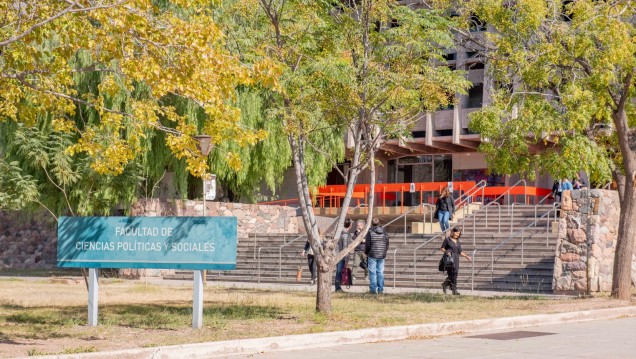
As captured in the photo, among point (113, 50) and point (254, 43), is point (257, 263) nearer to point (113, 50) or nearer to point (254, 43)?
point (254, 43)

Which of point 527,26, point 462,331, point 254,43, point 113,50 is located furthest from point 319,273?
point 527,26

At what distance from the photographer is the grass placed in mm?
12469

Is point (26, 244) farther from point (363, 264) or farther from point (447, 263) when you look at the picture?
point (447, 263)

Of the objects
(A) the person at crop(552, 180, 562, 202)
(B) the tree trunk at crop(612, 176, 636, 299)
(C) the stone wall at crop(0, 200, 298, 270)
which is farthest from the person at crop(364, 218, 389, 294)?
(A) the person at crop(552, 180, 562, 202)

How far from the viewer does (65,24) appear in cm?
1357

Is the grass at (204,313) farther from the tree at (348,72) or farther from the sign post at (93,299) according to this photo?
the tree at (348,72)

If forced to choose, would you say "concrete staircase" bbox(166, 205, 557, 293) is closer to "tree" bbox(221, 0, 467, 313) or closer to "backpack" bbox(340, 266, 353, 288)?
"backpack" bbox(340, 266, 353, 288)

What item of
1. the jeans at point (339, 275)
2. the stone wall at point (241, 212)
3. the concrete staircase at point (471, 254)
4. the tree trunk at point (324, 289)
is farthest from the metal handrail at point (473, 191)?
the tree trunk at point (324, 289)

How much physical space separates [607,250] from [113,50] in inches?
574

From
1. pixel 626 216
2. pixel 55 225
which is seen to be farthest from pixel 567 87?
pixel 55 225

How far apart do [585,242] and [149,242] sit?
1277 cm

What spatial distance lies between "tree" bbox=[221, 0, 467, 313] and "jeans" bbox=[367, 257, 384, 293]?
22.3ft

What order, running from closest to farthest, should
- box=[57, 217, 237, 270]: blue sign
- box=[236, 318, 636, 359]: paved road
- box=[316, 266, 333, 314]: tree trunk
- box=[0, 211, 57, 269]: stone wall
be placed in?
1. box=[236, 318, 636, 359]: paved road
2. box=[57, 217, 237, 270]: blue sign
3. box=[316, 266, 333, 314]: tree trunk
4. box=[0, 211, 57, 269]: stone wall

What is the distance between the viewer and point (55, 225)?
1458 inches
